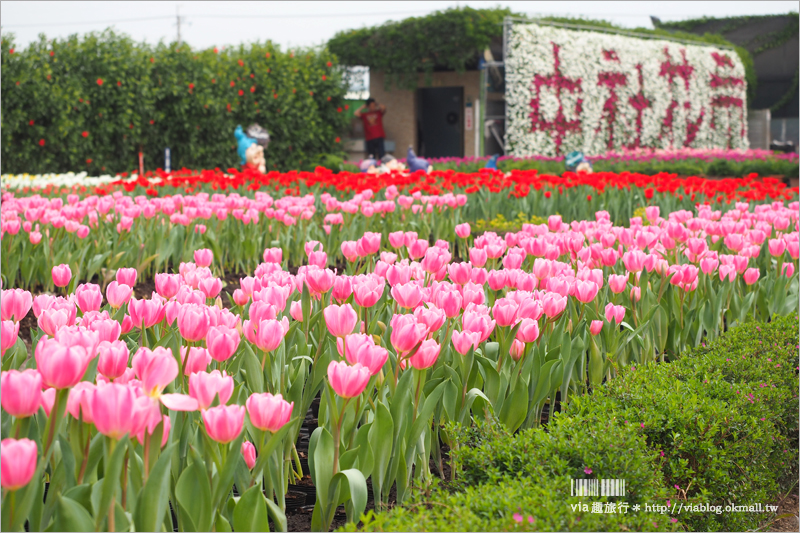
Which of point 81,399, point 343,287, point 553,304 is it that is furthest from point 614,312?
point 81,399

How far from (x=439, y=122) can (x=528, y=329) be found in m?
21.3

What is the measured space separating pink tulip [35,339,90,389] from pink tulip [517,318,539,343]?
110 cm

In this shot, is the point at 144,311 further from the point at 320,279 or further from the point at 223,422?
the point at 223,422

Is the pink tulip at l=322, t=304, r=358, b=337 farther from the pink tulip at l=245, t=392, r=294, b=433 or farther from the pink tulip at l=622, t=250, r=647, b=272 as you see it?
the pink tulip at l=622, t=250, r=647, b=272

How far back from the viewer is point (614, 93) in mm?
20578

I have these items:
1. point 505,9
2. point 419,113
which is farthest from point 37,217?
point 419,113

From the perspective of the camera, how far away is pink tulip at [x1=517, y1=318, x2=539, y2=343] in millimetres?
1818

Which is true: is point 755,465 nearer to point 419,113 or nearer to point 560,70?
point 560,70

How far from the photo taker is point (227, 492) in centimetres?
130

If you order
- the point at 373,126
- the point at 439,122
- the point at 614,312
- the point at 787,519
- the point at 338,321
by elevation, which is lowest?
the point at 787,519

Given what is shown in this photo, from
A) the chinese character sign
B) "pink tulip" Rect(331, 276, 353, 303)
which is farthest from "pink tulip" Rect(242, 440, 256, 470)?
the chinese character sign

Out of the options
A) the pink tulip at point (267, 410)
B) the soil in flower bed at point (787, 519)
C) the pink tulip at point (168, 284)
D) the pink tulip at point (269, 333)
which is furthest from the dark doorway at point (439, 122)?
the pink tulip at point (267, 410)

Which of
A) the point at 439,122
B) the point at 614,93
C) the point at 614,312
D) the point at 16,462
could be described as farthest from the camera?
the point at 439,122

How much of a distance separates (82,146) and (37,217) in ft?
35.4
